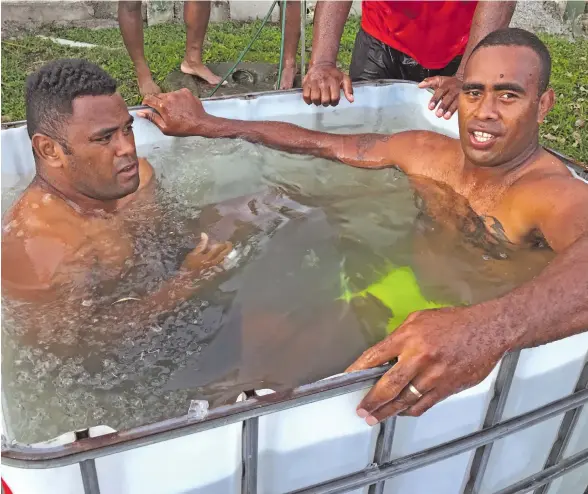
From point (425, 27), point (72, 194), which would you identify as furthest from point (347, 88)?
point (72, 194)

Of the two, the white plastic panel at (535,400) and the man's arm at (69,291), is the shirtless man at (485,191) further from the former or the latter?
the man's arm at (69,291)

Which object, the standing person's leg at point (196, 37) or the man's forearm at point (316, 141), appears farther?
the standing person's leg at point (196, 37)

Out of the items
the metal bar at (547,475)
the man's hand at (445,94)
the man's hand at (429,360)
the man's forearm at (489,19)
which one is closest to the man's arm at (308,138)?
the man's hand at (445,94)

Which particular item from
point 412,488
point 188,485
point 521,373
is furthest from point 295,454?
point 521,373

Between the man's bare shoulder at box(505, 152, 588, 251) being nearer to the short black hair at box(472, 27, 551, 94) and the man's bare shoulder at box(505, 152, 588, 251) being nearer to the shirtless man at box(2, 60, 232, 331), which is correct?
the short black hair at box(472, 27, 551, 94)

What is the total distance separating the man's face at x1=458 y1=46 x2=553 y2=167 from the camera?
2350 millimetres

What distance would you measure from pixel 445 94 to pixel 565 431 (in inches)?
74.4

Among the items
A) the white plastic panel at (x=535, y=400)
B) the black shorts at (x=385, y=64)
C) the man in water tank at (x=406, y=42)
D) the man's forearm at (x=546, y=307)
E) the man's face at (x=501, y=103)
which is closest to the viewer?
the man's forearm at (x=546, y=307)

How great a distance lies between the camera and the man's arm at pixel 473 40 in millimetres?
3109

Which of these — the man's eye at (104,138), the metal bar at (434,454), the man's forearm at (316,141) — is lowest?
the man's forearm at (316,141)

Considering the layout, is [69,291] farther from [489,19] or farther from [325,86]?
[489,19]

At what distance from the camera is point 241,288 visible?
98.3 inches

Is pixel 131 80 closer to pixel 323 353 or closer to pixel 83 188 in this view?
pixel 83 188

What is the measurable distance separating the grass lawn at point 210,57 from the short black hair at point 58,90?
9.87 ft
